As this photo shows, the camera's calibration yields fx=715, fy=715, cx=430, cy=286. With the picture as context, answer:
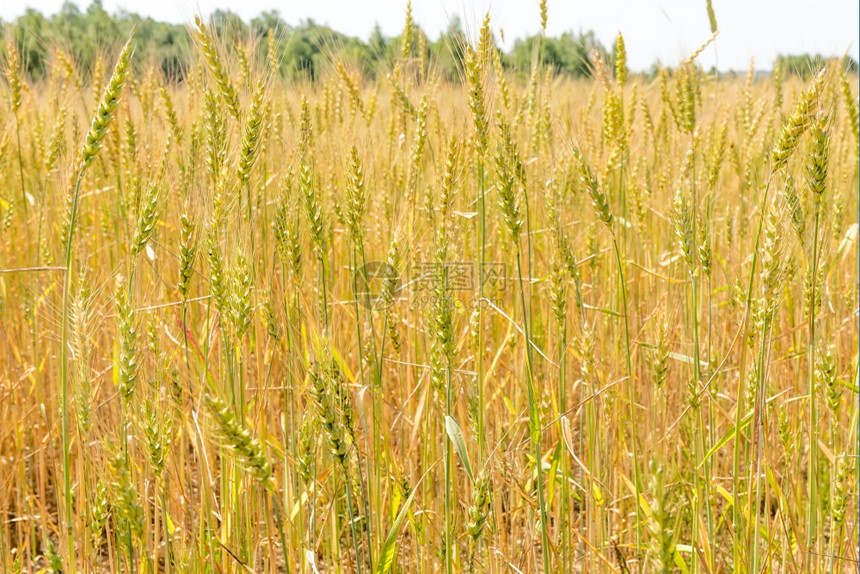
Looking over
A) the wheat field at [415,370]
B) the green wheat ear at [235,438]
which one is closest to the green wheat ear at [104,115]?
the wheat field at [415,370]

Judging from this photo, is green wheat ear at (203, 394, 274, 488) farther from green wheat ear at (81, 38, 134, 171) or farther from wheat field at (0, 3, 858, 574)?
green wheat ear at (81, 38, 134, 171)

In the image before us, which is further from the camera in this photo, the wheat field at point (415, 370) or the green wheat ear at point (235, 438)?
the wheat field at point (415, 370)

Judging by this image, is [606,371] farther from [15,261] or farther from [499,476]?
[15,261]

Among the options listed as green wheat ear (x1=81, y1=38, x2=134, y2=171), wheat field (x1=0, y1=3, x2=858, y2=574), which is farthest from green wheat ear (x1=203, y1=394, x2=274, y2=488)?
green wheat ear (x1=81, y1=38, x2=134, y2=171)

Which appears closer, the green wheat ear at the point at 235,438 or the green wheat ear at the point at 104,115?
the green wheat ear at the point at 235,438

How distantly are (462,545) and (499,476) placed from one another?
0.35m

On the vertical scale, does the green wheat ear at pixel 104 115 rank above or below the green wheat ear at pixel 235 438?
above

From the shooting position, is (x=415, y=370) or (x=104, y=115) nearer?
(x=104, y=115)

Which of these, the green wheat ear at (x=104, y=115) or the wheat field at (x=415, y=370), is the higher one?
the green wheat ear at (x=104, y=115)

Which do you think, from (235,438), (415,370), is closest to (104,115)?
(235,438)

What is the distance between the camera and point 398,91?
7.16 feet

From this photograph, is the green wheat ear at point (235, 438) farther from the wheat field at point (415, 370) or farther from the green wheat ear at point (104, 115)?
the green wheat ear at point (104, 115)

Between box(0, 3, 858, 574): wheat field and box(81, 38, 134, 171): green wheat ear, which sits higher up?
box(81, 38, 134, 171): green wheat ear

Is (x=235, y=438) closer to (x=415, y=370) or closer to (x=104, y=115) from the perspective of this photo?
(x=104, y=115)
